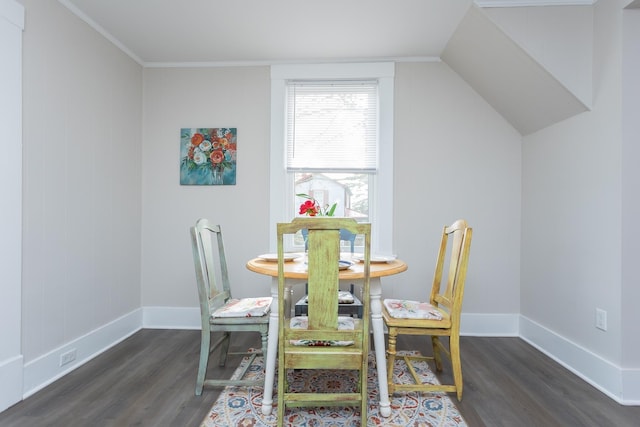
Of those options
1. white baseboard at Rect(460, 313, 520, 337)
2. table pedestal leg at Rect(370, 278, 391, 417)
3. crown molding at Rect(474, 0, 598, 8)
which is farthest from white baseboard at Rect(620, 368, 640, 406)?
crown molding at Rect(474, 0, 598, 8)

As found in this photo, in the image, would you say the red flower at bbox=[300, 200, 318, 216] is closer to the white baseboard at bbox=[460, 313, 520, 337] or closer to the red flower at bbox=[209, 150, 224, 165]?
the red flower at bbox=[209, 150, 224, 165]

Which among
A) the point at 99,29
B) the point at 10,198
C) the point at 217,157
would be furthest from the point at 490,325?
the point at 99,29

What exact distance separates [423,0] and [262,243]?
2.38m

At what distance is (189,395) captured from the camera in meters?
2.12

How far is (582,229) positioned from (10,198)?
12.0 ft

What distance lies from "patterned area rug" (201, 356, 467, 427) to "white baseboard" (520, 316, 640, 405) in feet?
3.36

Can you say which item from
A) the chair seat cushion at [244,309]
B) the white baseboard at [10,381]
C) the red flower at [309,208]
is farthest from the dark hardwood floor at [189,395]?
the red flower at [309,208]

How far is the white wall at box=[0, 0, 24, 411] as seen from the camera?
1958mm

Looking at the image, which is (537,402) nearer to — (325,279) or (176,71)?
(325,279)

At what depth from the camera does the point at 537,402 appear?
2.07m

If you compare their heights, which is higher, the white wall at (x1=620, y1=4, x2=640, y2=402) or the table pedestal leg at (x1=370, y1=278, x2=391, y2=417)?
the white wall at (x1=620, y1=4, x2=640, y2=402)

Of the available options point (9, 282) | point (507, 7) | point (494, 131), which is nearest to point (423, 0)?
point (507, 7)

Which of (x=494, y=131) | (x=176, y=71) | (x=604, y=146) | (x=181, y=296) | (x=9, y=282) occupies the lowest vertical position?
(x=181, y=296)

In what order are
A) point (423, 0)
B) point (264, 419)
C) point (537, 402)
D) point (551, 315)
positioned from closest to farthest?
point (264, 419), point (537, 402), point (423, 0), point (551, 315)
